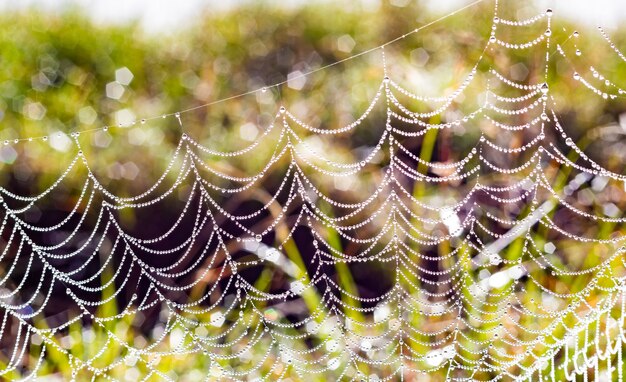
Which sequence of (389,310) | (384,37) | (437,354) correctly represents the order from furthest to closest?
(384,37)
(389,310)
(437,354)

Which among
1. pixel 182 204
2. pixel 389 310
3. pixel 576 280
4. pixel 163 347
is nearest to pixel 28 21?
pixel 182 204

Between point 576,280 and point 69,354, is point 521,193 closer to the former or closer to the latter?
point 576,280

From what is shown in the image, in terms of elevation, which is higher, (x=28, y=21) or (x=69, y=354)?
(x=28, y=21)

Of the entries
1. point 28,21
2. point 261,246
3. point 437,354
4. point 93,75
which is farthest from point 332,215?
point 28,21

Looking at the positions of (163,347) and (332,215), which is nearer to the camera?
(163,347)

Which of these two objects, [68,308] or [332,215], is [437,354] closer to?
[332,215]

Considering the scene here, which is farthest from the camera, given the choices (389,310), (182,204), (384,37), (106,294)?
(384,37)

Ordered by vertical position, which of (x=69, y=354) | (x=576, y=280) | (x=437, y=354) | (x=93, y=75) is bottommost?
(x=69, y=354)
